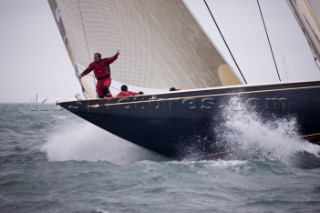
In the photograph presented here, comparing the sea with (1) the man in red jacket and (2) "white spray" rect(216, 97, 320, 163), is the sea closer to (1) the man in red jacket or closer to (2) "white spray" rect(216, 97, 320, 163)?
(2) "white spray" rect(216, 97, 320, 163)

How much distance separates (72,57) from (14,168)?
8.73ft

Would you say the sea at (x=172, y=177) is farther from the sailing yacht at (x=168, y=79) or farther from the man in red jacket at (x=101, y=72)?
the man in red jacket at (x=101, y=72)

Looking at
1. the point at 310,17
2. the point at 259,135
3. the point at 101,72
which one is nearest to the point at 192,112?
the point at 259,135

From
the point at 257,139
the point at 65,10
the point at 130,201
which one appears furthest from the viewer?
the point at 65,10

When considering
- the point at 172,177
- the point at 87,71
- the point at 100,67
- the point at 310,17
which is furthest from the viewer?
the point at 87,71

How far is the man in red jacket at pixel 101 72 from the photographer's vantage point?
282 inches

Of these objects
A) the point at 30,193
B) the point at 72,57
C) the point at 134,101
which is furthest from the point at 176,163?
the point at 72,57

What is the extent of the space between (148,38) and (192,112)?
2.20m

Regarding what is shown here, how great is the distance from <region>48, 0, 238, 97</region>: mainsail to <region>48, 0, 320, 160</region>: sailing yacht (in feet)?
0.07

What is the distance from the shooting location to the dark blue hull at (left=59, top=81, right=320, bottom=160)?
22.0ft

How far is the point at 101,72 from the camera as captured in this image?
23.8 ft

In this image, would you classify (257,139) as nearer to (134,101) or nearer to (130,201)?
(134,101)

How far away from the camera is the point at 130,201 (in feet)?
15.5

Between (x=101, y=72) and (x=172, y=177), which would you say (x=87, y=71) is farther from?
(x=172, y=177)
